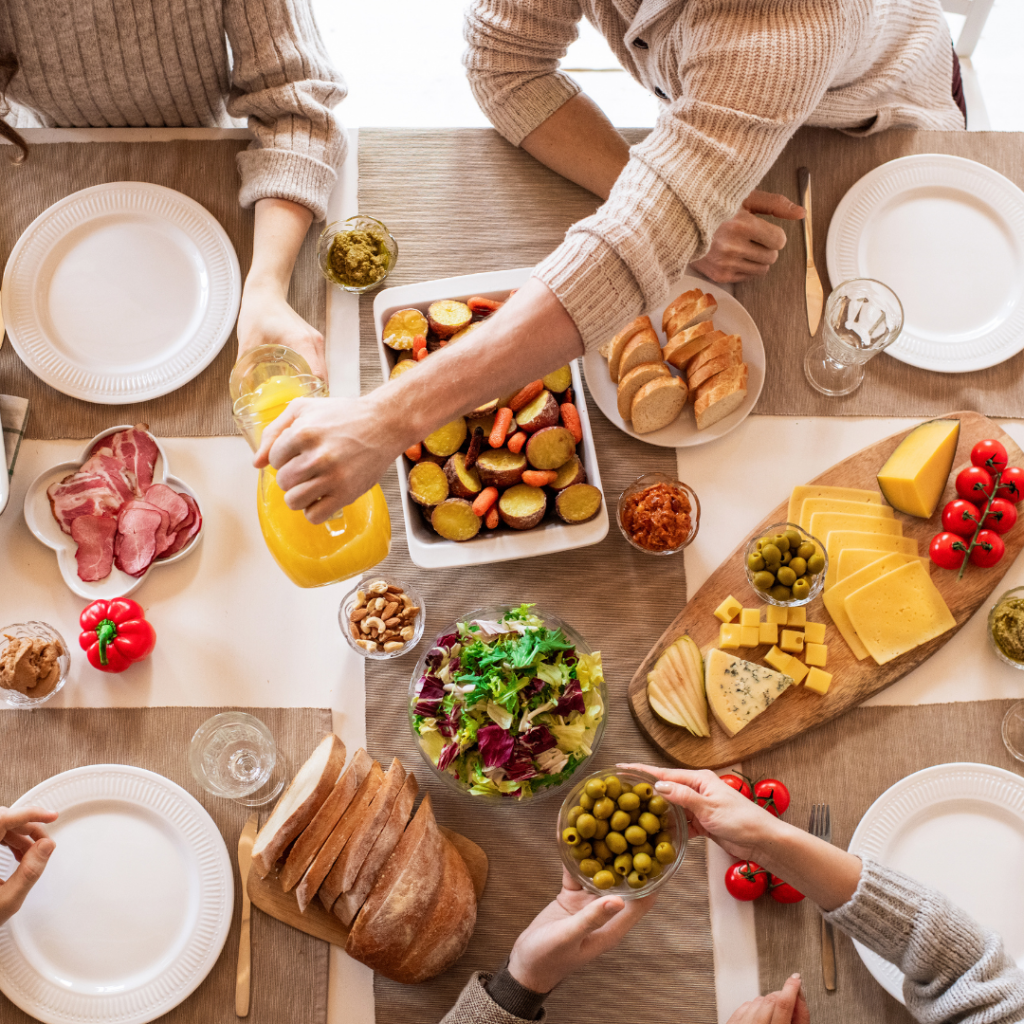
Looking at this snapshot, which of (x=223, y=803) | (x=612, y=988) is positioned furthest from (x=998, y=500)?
(x=223, y=803)

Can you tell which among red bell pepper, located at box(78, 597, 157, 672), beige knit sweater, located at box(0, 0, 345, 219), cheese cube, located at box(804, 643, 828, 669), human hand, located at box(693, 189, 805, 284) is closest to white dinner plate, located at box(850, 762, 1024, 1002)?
cheese cube, located at box(804, 643, 828, 669)

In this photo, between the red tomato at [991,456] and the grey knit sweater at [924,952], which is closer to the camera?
the grey knit sweater at [924,952]

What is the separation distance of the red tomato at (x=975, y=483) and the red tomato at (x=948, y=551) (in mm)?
89

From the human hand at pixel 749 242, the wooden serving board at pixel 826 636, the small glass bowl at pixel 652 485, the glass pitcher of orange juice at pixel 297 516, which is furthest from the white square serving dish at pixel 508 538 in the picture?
the human hand at pixel 749 242

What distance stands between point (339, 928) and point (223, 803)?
0.32 m

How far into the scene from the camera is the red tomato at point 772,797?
162 centimetres

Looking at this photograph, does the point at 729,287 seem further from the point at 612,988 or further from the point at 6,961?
the point at 6,961

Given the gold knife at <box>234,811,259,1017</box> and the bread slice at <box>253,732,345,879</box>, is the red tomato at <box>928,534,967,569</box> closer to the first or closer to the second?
the bread slice at <box>253,732,345,879</box>

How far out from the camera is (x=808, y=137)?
6.21ft

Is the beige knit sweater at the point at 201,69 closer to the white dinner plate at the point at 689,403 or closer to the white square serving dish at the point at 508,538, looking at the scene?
the white square serving dish at the point at 508,538

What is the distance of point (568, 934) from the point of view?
1400 mm

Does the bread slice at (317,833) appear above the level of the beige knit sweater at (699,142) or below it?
below

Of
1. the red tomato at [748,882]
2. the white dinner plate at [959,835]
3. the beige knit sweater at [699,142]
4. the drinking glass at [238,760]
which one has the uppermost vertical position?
the beige knit sweater at [699,142]

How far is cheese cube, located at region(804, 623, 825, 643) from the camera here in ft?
5.59
